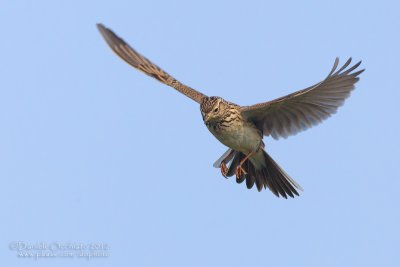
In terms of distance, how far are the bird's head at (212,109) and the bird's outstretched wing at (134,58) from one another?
1500mm

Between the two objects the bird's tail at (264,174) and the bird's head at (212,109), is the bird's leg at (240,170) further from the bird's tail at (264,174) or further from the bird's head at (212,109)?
the bird's head at (212,109)

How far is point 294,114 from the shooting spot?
10648 mm

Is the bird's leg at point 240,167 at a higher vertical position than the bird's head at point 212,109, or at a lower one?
lower

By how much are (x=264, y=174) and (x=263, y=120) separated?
30.7 inches

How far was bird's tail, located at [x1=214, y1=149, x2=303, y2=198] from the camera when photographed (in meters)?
10.8

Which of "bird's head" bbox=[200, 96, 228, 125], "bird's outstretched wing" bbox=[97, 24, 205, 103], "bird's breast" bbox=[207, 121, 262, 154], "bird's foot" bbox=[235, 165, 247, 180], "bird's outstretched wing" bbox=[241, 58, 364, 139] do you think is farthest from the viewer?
"bird's outstretched wing" bbox=[97, 24, 205, 103]

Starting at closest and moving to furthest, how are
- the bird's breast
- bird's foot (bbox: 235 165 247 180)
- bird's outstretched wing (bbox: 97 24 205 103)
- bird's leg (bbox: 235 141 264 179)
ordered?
the bird's breast → bird's leg (bbox: 235 141 264 179) → bird's foot (bbox: 235 165 247 180) → bird's outstretched wing (bbox: 97 24 205 103)

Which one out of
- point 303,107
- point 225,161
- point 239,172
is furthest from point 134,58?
point 303,107

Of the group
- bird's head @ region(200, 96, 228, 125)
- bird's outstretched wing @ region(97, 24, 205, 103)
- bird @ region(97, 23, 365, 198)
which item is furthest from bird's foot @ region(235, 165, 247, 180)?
bird's outstretched wing @ region(97, 24, 205, 103)

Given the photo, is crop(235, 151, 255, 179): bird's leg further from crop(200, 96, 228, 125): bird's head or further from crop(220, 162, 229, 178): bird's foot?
crop(200, 96, 228, 125): bird's head

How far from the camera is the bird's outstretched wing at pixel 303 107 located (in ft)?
31.7

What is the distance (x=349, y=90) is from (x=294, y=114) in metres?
0.99

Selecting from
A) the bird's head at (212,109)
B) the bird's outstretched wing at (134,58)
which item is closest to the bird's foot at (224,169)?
the bird's head at (212,109)

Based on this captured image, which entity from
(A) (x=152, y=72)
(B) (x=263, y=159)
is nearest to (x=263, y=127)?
(B) (x=263, y=159)
